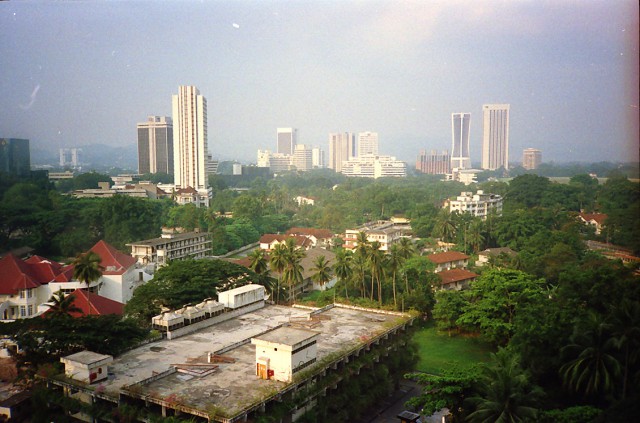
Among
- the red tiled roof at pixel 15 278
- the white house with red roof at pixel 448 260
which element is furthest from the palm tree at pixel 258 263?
the white house with red roof at pixel 448 260

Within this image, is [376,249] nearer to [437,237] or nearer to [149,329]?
[149,329]

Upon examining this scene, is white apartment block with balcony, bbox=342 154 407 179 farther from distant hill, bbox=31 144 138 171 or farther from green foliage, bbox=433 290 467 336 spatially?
green foliage, bbox=433 290 467 336

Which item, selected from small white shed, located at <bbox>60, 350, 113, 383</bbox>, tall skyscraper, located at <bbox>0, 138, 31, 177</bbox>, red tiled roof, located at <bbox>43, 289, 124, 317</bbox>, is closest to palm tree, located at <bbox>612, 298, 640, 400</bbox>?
small white shed, located at <bbox>60, 350, 113, 383</bbox>

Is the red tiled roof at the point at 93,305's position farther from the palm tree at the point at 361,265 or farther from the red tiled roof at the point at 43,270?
the palm tree at the point at 361,265

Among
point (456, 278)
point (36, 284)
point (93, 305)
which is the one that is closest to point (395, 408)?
point (93, 305)

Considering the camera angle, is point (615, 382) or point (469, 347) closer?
point (615, 382)

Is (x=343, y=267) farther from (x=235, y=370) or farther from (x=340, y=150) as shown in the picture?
(x=340, y=150)

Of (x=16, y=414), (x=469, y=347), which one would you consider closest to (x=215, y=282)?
(x=16, y=414)
